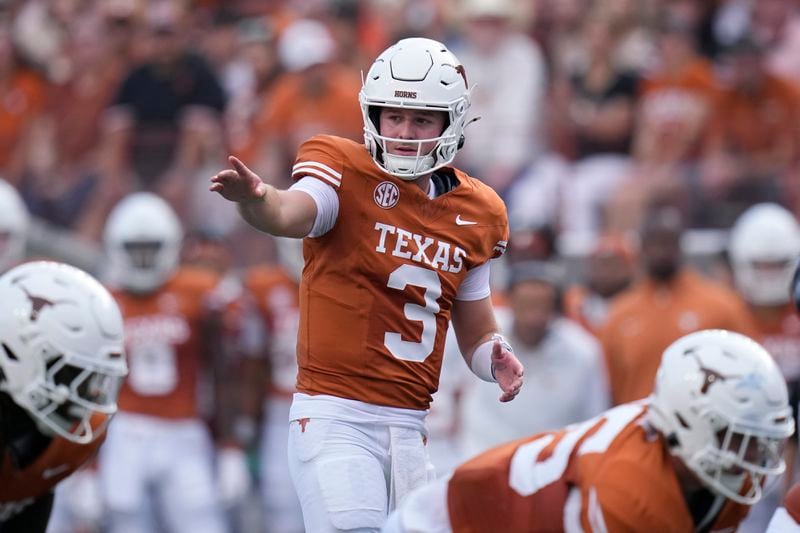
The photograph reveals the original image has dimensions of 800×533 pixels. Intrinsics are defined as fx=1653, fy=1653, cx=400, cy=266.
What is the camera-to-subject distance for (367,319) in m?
4.92

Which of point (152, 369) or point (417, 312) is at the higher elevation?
point (417, 312)

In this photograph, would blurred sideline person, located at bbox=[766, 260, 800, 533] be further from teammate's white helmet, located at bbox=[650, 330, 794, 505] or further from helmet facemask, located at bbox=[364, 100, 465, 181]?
helmet facemask, located at bbox=[364, 100, 465, 181]

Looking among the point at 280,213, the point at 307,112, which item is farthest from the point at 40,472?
the point at 307,112

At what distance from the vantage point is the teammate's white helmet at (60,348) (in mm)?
4496

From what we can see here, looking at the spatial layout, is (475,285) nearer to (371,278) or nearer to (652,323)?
(371,278)

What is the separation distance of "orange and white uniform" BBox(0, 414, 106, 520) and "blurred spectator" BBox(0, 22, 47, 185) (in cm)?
662

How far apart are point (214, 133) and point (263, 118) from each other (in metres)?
0.33

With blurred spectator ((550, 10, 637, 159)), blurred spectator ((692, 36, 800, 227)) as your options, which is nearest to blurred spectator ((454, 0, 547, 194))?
blurred spectator ((550, 10, 637, 159))

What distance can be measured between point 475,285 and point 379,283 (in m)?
0.41

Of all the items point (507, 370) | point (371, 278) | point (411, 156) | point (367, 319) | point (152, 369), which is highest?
→ point (411, 156)

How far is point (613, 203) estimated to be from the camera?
33.0ft

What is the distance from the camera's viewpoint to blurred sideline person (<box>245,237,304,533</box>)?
32.3 ft

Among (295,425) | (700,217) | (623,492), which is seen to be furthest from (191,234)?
(623,492)

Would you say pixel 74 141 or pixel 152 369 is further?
pixel 74 141
